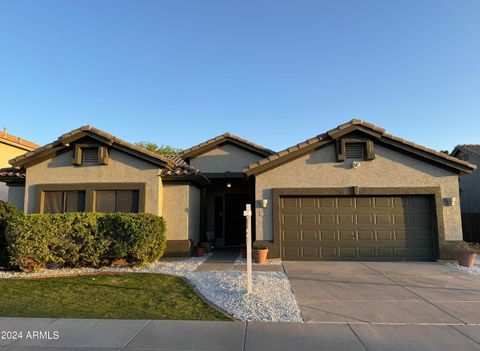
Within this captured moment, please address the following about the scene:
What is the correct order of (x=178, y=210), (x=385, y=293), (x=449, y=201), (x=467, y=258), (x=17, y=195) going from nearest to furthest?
(x=385, y=293) → (x=467, y=258) → (x=449, y=201) → (x=178, y=210) → (x=17, y=195)

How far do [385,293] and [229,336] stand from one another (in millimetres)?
4169

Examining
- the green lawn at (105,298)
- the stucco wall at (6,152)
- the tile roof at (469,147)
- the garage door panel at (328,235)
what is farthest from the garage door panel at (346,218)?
the stucco wall at (6,152)

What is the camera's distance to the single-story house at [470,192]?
14812 millimetres

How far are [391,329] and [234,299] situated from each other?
9.72 feet

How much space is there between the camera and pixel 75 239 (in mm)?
9852

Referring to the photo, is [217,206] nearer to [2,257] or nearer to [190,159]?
[190,159]

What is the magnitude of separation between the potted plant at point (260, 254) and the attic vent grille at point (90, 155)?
6.95m

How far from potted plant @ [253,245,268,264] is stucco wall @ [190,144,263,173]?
5.89 meters

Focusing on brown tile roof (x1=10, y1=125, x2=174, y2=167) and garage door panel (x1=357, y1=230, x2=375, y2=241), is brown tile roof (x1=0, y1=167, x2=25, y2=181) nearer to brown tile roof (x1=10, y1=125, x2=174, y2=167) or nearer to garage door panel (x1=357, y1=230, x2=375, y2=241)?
brown tile roof (x1=10, y1=125, x2=174, y2=167)

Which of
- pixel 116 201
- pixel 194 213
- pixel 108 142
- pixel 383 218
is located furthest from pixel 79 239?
pixel 383 218

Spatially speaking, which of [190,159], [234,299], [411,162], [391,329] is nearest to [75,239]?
[234,299]

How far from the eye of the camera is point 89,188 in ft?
38.6

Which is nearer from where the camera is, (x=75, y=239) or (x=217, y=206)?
(x=75, y=239)

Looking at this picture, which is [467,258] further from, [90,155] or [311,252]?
[90,155]
